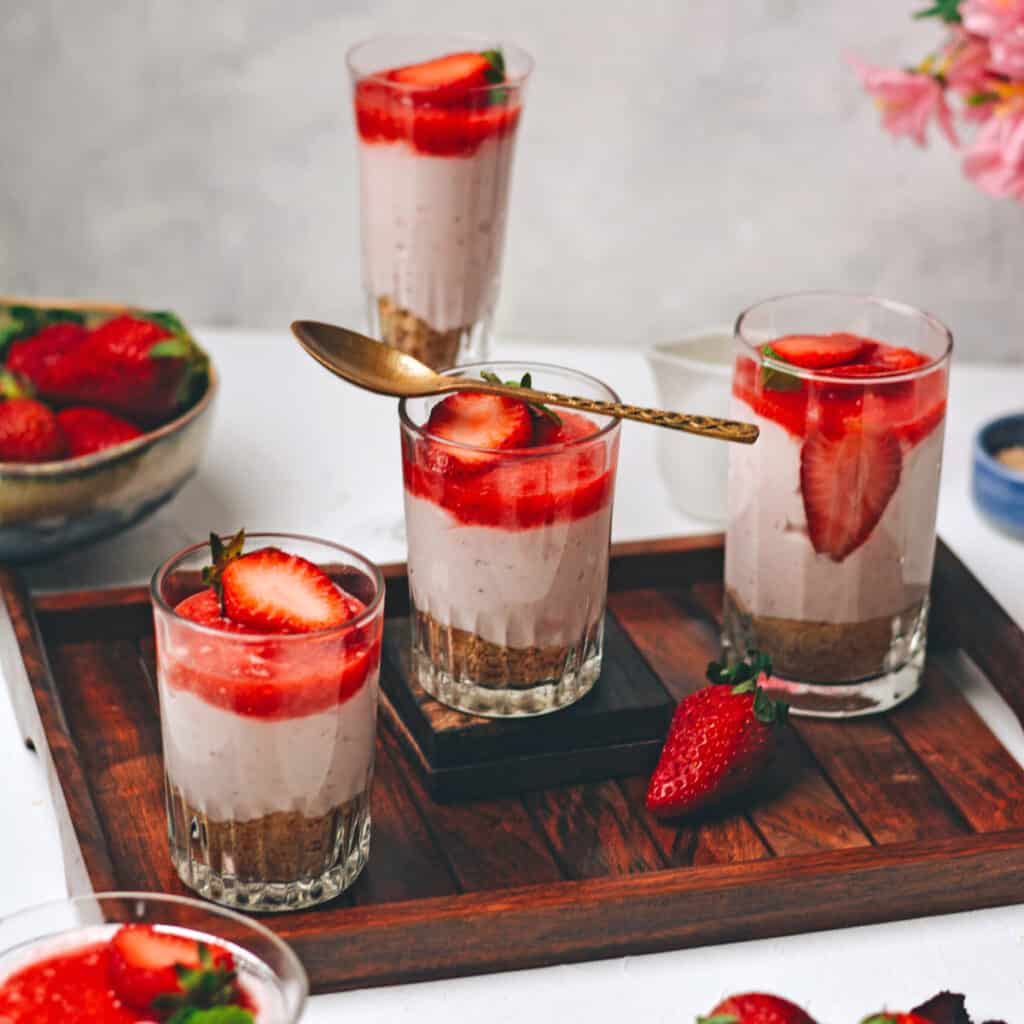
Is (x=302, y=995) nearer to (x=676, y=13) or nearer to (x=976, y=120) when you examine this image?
(x=976, y=120)

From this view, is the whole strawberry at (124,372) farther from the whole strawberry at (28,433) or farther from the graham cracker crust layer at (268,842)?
the graham cracker crust layer at (268,842)

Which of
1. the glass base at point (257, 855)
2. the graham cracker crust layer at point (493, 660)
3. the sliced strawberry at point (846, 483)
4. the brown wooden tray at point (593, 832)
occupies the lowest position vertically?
the brown wooden tray at point (593, 832)

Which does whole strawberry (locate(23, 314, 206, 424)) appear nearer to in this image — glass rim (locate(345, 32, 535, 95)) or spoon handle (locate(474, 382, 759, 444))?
glass rim (locate(345, 32, 535, 95))

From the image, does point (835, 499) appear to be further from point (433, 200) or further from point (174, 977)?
point (174, 977)

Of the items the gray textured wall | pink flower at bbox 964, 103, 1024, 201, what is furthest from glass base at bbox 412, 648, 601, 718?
the gray textured wall

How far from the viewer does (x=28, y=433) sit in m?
1.31

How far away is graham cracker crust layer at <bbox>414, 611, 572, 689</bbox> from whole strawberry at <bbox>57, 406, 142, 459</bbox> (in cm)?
37

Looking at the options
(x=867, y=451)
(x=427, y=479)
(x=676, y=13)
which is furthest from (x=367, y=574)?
(x=676, y=13)

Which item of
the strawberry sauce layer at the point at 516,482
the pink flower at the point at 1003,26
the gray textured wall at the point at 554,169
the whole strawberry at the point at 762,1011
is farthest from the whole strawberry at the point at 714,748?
the gray textured wall at the point at 554,169

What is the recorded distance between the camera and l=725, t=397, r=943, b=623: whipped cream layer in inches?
45.1

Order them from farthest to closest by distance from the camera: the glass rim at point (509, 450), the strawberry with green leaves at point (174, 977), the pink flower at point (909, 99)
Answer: the pink flower at point (909, 99) → the glass rim at point (509, 450) → the strawberry with green leaves at point (174, 977)

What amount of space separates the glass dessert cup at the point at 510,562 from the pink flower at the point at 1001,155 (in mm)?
497

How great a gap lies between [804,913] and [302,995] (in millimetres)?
350

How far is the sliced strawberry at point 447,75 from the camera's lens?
4.38 ft
